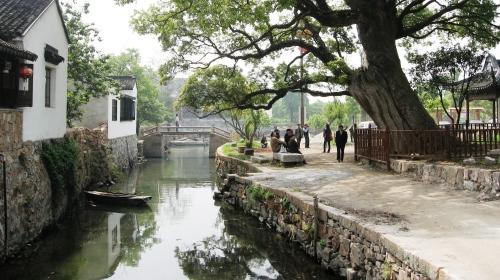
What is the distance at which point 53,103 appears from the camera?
15039mm

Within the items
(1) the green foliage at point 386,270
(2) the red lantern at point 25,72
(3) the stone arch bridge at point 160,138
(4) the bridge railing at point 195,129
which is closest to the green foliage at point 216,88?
(2) the red lantern at point 25,72

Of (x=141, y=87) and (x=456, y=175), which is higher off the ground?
(x=141, y=87)

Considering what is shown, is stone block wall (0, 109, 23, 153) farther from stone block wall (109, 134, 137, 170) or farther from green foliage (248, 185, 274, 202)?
stone block wall (109, 134, 137, 170)

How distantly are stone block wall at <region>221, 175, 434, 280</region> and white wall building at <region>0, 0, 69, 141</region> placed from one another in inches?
284

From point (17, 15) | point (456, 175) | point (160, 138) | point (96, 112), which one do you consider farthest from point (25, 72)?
point (160, 138)

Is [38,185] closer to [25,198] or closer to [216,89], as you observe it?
[25,198]

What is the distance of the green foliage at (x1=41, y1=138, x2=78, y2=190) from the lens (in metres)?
13.7

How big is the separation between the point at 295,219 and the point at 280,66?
32.8ft

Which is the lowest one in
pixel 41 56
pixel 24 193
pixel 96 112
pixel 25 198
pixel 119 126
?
pixel 25 198

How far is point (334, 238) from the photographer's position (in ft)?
28.8

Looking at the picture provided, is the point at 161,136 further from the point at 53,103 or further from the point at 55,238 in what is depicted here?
the point at 55,238

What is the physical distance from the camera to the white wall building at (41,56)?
12.1m

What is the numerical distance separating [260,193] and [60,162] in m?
6.70

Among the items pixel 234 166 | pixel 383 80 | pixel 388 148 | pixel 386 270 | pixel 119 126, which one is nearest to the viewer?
pixel 386 270
